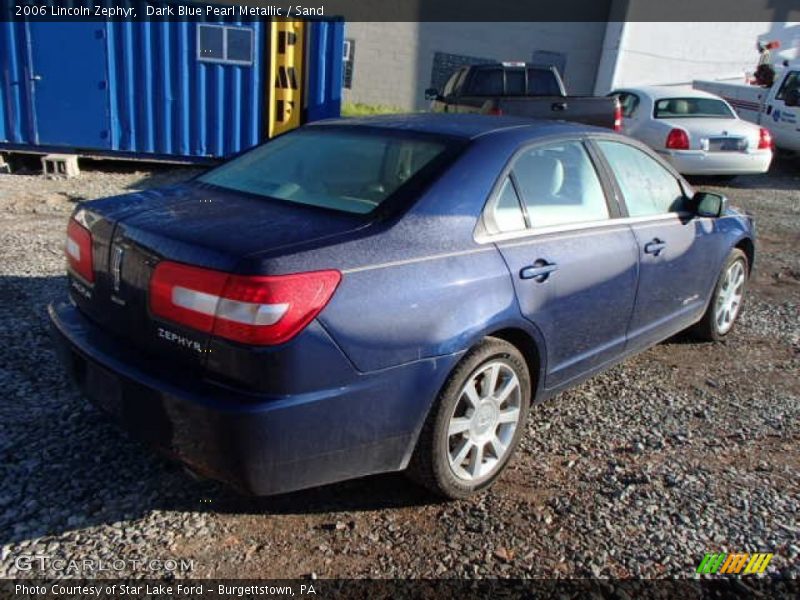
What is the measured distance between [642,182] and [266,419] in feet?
8.69

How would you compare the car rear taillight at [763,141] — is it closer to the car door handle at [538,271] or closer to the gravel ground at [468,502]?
the gravel ground at [468,502]

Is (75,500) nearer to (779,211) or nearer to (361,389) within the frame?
(361,389)

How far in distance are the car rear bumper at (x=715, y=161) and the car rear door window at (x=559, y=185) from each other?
25.9 ft

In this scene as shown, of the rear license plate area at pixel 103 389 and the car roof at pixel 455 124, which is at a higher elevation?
the car roof at pixel 455 124

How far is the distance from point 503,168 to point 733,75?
22.6 m

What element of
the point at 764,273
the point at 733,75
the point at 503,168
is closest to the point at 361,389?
the point at 503,168

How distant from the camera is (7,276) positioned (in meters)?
5.11

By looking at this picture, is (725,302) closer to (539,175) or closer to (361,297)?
(539,175)

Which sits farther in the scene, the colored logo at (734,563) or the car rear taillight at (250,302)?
the colored logo at (734,563)

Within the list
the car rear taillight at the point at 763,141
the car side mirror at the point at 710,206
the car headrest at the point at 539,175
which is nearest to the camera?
the car headrest at the point at 539,175

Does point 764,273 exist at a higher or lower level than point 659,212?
lower

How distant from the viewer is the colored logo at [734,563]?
8.39 ft

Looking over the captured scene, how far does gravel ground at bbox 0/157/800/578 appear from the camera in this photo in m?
2.48

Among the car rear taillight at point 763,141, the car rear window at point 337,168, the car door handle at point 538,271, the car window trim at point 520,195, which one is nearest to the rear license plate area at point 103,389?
the car rear window at point 337,168
